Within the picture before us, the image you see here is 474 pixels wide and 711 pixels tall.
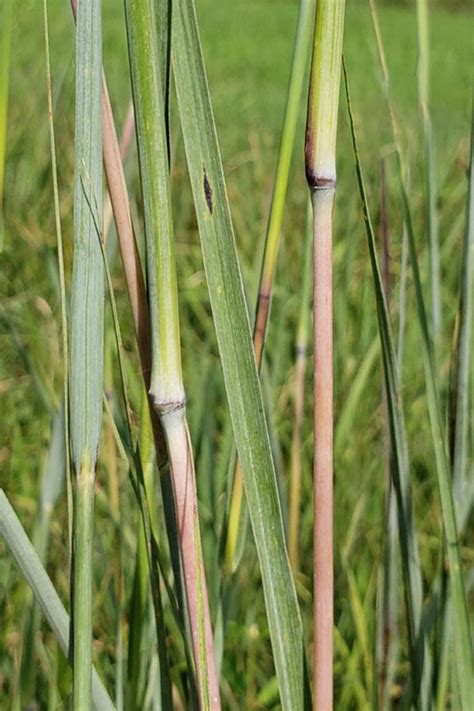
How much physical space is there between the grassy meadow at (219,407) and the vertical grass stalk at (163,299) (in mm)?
55

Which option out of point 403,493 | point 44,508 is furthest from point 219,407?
point 403,493

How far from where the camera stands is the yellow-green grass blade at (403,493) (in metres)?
0.26

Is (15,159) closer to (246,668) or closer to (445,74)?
(246,668)

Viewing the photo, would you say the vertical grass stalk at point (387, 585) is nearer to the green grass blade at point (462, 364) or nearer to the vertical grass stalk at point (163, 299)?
the green grass blade at point (462, 364)

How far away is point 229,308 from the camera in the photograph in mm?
220

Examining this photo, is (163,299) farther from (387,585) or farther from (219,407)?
(219,407)

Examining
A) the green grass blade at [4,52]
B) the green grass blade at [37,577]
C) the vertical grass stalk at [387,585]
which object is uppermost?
the green grass blade at [4,52]

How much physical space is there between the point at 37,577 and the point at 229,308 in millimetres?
75

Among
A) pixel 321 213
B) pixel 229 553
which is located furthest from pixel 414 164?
pixel 321 213

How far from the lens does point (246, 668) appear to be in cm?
56

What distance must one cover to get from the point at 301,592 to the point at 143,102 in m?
0.46

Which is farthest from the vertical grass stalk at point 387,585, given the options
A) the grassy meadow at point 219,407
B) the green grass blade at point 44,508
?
the green grass blade at point 44,508

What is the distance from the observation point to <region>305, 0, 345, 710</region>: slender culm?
21 cm

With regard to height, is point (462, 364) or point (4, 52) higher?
point (4, 52)
